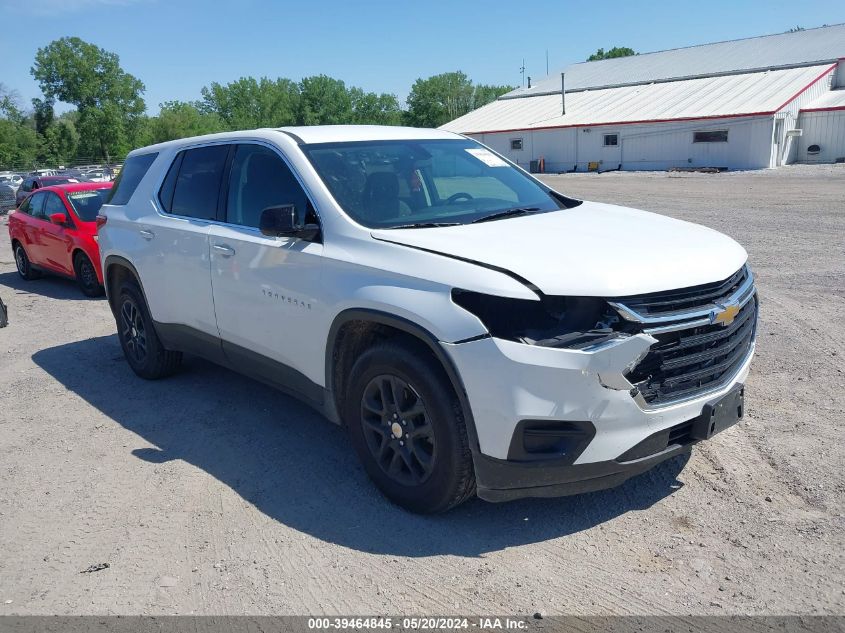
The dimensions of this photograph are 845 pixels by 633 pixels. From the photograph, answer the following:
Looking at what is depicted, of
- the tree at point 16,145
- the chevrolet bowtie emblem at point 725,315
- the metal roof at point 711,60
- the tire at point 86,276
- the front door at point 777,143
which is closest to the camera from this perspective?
the chevrolet bowtie emblem at point 725,315

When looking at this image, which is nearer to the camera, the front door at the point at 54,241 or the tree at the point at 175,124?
the front door at the point at 54,241

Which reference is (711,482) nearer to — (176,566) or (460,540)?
(460,540)

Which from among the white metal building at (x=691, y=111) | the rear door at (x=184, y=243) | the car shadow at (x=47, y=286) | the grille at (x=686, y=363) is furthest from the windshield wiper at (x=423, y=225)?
the white metal building at (x=691, y=111)

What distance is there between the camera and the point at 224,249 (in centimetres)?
493

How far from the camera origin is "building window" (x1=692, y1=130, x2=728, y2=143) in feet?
116

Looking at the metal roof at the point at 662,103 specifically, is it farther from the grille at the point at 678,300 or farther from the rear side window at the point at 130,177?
the grille at the point at 678,300

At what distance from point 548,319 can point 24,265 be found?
1188 centimetres

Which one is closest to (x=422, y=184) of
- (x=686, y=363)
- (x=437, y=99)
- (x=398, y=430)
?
(x=398, y=430)

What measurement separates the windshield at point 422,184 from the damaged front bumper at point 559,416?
1.23 meters

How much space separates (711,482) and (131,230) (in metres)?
4.78

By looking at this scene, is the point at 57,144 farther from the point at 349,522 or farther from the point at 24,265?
the point at 349,522

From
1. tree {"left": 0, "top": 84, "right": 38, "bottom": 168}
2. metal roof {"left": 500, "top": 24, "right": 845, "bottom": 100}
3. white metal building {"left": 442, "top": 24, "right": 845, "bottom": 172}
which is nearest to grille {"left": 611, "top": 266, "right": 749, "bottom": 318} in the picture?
white metal building {"left": 442, "top": 24, "right": 845, "bottom": 172}

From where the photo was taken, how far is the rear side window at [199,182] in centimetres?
526

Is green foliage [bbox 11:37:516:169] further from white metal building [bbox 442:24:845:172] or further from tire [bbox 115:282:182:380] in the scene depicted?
tire [bbox 115:282:182:380]
